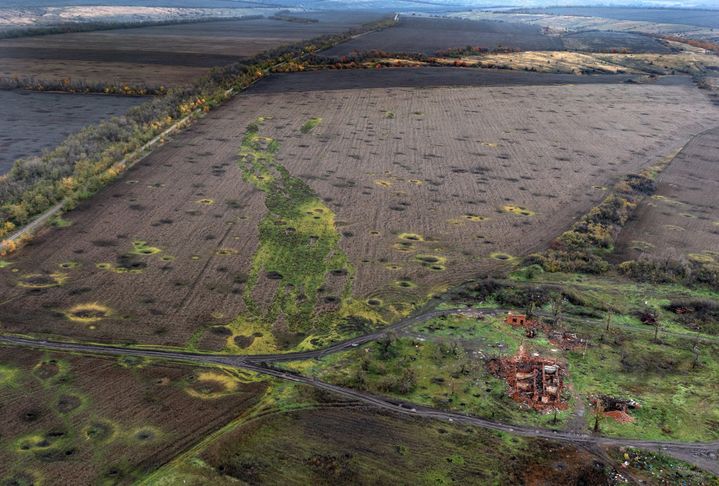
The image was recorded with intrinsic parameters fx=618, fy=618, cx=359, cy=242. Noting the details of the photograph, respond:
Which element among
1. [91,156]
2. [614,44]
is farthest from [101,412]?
[614,44]

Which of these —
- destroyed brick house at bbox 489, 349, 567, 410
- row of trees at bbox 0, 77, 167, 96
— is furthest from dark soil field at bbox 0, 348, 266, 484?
row of trees at bbox 0, 77, 167, 96

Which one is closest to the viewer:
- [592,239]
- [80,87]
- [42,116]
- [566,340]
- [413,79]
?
[566,340]

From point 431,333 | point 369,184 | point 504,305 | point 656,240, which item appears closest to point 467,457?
point 431,333

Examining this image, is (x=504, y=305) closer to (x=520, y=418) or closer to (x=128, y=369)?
(x=520, y=418)

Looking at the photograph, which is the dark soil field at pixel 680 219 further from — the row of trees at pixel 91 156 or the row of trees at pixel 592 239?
the row of trees at pixel 91 156

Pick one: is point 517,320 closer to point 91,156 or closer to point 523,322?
point 523,322

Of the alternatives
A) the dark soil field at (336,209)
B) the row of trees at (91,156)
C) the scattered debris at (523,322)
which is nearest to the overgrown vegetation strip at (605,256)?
the dark soil field at (336,209)
